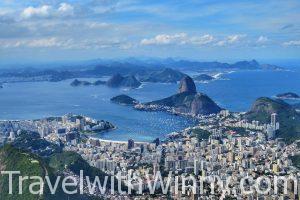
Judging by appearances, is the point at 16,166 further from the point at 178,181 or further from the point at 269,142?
the point at 269,142

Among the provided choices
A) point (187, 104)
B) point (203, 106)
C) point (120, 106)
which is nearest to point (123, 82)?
point (120, 106)

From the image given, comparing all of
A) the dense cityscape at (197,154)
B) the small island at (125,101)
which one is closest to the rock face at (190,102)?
the small island at (125,101)

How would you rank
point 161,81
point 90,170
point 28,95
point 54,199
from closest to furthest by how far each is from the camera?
point 54,199 < point 90,170 < point 28,95 < point 161,81

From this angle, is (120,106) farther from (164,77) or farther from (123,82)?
(164,77)

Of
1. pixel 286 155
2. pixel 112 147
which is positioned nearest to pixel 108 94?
pixel 112 147

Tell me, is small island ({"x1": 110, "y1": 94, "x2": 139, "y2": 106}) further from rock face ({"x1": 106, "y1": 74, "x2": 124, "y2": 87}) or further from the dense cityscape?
rock face ({"x1": 106, "y1": 74, "x2": 124, "y2": 87})

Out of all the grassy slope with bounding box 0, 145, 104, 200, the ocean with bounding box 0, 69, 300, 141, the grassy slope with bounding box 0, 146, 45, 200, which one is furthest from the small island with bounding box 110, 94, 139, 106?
the grassy slope with bounding box 0, 146, 45, 200

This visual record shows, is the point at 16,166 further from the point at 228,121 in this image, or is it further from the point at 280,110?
the point at 280,110

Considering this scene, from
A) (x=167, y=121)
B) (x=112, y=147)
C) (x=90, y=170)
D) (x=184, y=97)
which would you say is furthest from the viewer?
(x=184, y=97)

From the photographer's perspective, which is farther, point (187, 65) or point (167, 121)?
point (187, 65)
